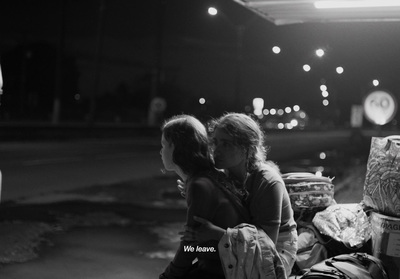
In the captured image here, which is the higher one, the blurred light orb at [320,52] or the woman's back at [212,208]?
the blurred light orb at [320,52]

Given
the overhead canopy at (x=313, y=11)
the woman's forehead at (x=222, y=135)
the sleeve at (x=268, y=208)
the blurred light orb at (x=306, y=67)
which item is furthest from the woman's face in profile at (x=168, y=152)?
the blurred light orb at (x=306, y=67)

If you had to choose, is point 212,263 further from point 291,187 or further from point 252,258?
point 291,187

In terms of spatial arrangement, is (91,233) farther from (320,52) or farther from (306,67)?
(320,52)

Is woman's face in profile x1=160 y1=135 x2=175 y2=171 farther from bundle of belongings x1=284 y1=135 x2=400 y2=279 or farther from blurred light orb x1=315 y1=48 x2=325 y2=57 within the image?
blurred light orb x1=315 y1=48 x2=325 y2=57

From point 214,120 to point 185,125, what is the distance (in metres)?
0.36

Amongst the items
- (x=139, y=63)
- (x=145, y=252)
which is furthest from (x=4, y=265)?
(x=139, y=63)

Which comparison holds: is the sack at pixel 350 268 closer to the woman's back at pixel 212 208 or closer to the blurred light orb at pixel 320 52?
the woman's back at pixel 212 208

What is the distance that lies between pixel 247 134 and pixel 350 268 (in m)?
1.01

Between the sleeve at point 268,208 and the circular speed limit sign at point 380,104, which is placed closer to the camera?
the sleeve at point 268,208

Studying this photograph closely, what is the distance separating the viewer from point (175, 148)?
2959mm

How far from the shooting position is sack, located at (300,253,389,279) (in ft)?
10.9

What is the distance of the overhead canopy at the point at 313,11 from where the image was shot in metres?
4.28

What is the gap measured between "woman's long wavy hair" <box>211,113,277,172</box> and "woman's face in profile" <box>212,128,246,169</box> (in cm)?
2

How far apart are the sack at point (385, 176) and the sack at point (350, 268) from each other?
0.34 metres
